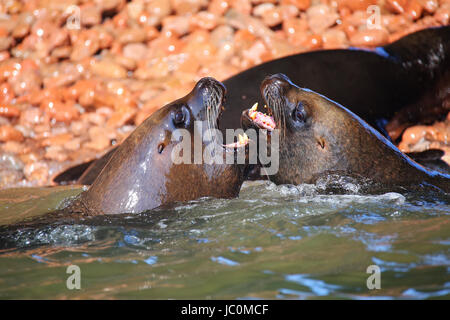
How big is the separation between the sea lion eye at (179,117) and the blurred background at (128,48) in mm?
3676

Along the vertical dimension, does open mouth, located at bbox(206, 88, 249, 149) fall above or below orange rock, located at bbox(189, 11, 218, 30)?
below

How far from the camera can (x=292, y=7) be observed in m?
9.99

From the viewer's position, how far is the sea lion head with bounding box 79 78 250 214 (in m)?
4.79

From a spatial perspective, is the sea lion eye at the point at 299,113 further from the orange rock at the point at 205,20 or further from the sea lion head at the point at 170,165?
the orange rock at the point at 205,20

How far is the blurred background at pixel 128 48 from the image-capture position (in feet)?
28.9

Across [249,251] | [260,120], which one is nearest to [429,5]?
[260,120]

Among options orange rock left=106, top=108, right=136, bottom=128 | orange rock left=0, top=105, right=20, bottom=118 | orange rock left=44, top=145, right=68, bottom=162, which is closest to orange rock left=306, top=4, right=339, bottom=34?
orange rock left=106, top=108, right=136, bottom=128

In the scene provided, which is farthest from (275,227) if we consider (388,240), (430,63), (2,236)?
(430,63)

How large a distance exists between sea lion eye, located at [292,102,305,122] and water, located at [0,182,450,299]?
659mm

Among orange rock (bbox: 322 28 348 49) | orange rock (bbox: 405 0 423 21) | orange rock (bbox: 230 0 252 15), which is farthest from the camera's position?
orange rock (bbox: 230 0 252 15)

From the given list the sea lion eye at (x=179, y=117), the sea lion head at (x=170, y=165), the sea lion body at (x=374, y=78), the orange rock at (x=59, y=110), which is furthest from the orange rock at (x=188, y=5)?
the sea lion eye at (x=179, y=117)

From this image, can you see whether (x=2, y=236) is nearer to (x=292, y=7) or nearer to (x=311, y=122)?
(x=311, y=122)

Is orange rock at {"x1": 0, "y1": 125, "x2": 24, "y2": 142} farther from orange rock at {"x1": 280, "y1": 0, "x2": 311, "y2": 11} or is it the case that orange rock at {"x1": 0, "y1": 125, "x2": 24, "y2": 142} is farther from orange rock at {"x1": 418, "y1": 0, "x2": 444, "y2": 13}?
A: orange rock at {"x1": 418, "y1": 0, "x2": 444, "y2": 13}

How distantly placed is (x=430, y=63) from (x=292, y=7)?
258 centimetres
